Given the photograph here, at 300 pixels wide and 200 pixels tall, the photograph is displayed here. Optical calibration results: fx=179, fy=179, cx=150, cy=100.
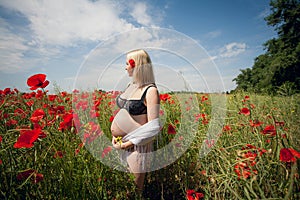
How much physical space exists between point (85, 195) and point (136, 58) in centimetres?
105

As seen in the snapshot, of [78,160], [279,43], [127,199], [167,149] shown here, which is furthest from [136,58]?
[279,43]

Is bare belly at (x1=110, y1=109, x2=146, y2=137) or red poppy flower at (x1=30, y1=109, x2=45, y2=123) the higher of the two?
red poppy flower at (x1=30, y1=109, x2=45, y2=123)

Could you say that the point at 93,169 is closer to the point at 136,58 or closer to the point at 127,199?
the point at 127,199

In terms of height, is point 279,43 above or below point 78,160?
above

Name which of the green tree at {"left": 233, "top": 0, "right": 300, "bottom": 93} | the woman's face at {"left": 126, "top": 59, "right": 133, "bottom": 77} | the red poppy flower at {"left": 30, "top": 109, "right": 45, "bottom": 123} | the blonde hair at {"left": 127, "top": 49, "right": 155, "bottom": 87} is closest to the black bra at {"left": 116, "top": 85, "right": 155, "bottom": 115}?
the blonde hair at {"left": 127, "top": 49, "right": 155, "bottom": 87}

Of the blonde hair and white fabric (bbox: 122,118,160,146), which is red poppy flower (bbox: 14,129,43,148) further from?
the blonde hair

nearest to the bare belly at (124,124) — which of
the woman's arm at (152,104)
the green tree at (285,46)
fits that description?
the woman's arm at (152,104)

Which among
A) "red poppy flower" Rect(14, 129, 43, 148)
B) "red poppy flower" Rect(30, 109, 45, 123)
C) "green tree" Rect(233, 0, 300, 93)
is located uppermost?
"green tree" Rect(233, 0, 300, 93)

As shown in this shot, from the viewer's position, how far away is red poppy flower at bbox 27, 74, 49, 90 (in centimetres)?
127

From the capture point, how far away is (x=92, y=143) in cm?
139

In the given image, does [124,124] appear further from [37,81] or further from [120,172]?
[37,81]

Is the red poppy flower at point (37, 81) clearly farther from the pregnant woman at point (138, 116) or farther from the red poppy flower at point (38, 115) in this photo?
the pregnant woman at point (138, 116)

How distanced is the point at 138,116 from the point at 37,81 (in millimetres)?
778

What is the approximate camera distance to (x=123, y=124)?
145cm
